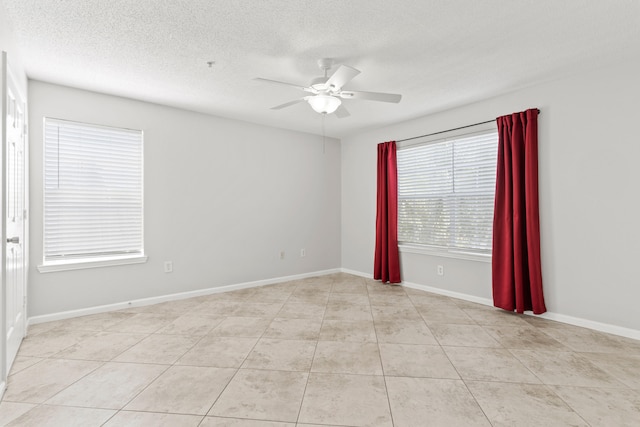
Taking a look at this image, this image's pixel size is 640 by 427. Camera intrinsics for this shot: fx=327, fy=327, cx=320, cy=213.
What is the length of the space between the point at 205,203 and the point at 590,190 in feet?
14.0

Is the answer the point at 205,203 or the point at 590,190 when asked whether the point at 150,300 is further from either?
the point at 590,190

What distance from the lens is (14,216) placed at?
2404mm

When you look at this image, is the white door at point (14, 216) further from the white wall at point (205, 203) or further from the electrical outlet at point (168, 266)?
the electrical outlet at point (168, 266)

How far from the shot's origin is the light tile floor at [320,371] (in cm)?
179

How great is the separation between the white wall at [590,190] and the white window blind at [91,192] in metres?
4.29

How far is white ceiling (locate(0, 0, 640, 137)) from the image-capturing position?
2.11 m

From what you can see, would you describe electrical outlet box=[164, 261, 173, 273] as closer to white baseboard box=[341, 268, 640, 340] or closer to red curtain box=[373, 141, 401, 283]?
red curtain box=[373, 141, 401, 283]

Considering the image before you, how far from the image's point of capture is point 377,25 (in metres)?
2.29

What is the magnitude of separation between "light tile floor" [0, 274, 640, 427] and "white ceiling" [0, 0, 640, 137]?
2.40 m

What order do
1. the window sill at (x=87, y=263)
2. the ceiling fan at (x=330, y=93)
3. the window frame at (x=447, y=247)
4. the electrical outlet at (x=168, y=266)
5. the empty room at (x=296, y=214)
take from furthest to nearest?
the electrical outlet at (x=168, y=266) → the window frame at (x=447, y=247) → the window sill at (x=87, y=263) → the ceiling fan at (x=330, y=93) → the empty room at (x=296, y=214)

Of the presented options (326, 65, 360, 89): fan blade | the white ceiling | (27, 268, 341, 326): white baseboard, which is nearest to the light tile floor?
(27, 268, 341, 326): white baseboard

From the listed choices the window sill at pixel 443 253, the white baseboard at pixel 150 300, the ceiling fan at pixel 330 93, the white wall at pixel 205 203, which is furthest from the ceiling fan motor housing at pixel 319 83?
the white baseboard at pixel 150 300

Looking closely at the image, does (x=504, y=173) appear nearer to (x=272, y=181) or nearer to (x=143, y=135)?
(x=272, y=181)

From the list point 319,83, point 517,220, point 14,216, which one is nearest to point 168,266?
point 14,216
